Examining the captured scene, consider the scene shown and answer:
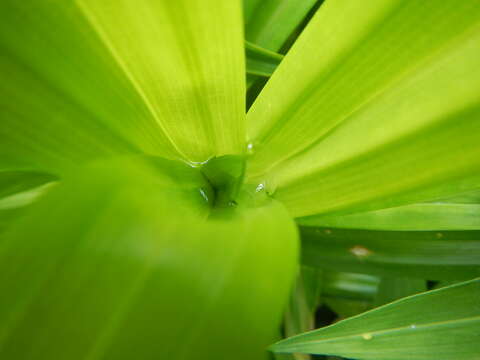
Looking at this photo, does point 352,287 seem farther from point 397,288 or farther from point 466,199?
point 466,199

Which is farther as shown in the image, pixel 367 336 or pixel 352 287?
pixel 352 287

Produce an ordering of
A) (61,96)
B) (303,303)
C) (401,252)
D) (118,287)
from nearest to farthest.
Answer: (118,287) < (61,96) < (401,252) < (303,303)

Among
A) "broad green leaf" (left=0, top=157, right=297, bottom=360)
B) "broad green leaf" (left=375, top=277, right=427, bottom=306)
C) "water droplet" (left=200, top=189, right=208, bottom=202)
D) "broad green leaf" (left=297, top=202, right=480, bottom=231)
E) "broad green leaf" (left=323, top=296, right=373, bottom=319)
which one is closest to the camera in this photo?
"broad green leaf" (left=0, top=157, right=297, bottom=360)

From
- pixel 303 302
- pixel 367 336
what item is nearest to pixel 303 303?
pixel 303 302

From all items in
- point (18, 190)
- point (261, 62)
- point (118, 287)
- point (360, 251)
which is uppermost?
point (261, 62)

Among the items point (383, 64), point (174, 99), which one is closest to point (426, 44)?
point (383, 64)

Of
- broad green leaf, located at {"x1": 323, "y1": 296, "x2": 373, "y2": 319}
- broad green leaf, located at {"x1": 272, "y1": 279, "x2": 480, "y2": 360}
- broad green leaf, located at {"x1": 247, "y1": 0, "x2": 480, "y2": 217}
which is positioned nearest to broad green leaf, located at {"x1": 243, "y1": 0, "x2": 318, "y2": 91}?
broad green leaf, located at {"x1": 247, "y1": 0, "x2": 480, "y2": 217}

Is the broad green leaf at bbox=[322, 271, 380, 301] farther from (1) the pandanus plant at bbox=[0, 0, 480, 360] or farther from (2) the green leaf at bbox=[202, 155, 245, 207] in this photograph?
(2) the green leaf at bbox=[202, 155, 245, 207]

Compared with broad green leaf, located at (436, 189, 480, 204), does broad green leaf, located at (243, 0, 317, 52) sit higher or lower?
higher
